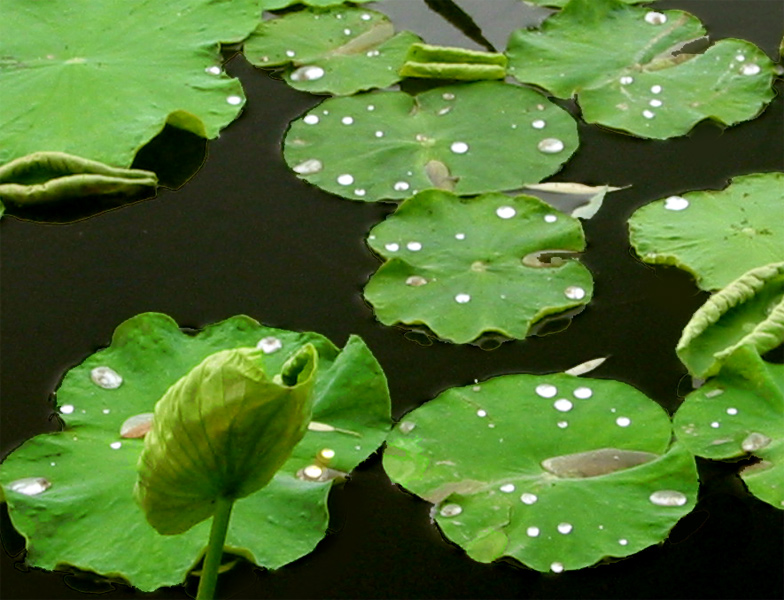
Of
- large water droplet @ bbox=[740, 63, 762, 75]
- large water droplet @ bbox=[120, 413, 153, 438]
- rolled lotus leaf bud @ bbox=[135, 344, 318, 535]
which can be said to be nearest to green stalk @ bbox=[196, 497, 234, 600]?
rolled lotus leaf bud @ bbox=[135, 344, 318, 535]

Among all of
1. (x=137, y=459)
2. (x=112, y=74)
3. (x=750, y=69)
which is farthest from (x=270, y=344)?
(x=750, y=69)

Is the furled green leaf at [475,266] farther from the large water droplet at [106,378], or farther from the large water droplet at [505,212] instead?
the large water droplet at [106,378]

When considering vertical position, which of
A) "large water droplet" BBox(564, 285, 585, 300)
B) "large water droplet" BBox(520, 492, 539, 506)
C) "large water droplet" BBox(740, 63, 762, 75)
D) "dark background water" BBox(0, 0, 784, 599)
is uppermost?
"large water droplet" BBox(520, 492, 539, 506)

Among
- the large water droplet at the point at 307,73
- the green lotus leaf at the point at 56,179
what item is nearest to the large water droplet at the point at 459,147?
the large water droplet at the point at 307,73

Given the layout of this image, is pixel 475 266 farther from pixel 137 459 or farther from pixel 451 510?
pixel 137 459

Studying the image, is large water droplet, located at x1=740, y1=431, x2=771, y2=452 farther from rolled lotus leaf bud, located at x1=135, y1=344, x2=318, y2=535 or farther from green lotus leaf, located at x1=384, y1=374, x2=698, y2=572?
rolled lotus leaf bud, located at x1=135, y1=344, x2=318, y2=535
